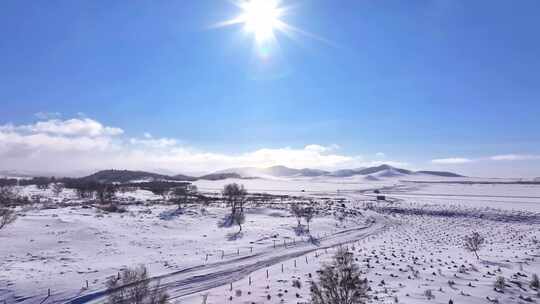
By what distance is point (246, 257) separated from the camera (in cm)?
3225

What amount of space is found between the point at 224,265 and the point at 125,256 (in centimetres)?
980

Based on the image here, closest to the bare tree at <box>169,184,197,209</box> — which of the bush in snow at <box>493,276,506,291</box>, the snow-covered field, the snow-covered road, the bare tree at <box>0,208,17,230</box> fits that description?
the snow-covered field

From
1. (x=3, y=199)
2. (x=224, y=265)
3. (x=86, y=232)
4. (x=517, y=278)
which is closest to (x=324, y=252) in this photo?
(x=224, y=265)

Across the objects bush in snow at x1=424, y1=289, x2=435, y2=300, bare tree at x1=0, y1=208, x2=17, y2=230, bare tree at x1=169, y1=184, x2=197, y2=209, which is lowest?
bush in snow at x1=424, y1=289, x2=435, y2=300

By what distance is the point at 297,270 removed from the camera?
27.4 metres

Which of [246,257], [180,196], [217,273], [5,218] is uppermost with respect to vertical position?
[180,196]

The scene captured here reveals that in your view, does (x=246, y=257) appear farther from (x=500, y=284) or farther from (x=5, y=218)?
(x=5, y=218)

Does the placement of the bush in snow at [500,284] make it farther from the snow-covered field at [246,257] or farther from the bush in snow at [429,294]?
the bush in snow at [429,294]

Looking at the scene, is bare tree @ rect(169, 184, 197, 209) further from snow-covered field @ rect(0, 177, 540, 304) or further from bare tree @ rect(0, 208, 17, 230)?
bare tree @ rect(0, 208, 17, 230)

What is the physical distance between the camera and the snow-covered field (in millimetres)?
21656

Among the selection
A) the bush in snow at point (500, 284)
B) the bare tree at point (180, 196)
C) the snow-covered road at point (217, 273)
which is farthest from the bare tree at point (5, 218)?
the bush in snow at point (500, 284)

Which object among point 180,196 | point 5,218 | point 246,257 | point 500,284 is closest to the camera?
point 500,284

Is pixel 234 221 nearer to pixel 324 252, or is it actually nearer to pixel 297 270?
pixel 324 252

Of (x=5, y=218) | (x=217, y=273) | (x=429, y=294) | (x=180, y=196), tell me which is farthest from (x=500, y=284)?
(x=180, y=196)
